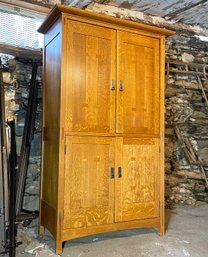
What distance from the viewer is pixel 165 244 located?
2.18 meters

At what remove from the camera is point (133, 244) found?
2.16 metres

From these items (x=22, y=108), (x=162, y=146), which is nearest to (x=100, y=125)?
(x=162, y=146)

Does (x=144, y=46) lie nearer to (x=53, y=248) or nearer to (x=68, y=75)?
(x=68, y=75)

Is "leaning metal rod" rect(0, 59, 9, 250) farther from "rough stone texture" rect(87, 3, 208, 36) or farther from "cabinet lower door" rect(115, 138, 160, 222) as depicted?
"rough stone texture" rect(87, 3, 208, 36)

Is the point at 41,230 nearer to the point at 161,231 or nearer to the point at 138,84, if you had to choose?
the point at 161,231

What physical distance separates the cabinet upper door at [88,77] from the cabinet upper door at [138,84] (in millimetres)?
81

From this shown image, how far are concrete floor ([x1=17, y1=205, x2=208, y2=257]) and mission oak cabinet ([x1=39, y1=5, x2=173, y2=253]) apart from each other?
0.38ft

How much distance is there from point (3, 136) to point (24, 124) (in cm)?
43

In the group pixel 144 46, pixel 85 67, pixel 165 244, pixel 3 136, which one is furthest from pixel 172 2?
pixel 165 244

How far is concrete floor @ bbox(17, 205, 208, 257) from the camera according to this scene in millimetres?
1983

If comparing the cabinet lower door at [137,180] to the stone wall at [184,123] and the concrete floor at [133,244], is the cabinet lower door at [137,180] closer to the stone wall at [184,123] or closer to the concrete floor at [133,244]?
the concrete floor at [133,244]

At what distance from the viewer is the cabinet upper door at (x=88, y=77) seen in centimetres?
209

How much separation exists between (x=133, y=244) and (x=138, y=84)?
4.57ft

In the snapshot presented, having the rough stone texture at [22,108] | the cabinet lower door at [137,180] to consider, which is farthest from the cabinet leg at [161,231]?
the rough stone texture at [22,108]
